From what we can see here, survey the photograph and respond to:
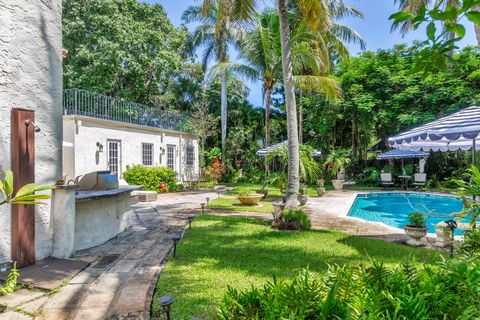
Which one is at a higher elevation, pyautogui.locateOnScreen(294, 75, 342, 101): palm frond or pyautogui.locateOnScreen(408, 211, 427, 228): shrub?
pyautogui.locateOnScreen(294, 75, 342, 101): palm frond

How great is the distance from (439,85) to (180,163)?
16.4 meters

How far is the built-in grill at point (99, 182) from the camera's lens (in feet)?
23.9

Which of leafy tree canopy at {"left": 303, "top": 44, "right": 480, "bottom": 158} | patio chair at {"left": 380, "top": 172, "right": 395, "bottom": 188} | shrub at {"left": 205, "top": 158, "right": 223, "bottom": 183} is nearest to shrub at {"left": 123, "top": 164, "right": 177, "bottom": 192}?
shrub at {"left": 205, "top": 158, "right": 223, "bottom": 183}

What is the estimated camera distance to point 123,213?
25.1ft

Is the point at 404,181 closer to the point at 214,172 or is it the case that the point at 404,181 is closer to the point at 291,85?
the point at 214,172

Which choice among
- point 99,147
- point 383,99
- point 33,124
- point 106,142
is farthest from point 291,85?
point 383,99

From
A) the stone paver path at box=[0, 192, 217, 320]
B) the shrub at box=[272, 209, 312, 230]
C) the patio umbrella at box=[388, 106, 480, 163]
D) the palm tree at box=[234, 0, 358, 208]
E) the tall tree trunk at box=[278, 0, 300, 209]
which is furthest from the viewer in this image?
the tall tree trunk at box=[278, 0, 300, 209]

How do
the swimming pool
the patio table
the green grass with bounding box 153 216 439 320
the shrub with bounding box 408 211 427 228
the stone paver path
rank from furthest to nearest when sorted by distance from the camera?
the patio table → the swimming pool → the shrub with bounding box 408 211 427 228 → the green grass with bounding box 153 216 439 320 → the stone paver path

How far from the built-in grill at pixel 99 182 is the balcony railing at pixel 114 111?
281 inches

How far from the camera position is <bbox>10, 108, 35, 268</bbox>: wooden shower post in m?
4.62

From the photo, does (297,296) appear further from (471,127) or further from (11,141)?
(471,127)

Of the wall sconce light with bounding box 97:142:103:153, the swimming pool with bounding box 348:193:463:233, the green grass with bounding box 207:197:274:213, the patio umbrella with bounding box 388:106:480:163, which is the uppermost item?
the wall sconce light with bounding box 97:142:103:153

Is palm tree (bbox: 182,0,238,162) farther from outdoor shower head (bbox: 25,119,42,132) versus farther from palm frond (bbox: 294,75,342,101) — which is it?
outdoor shower head (bbox: 25,119,42,132)

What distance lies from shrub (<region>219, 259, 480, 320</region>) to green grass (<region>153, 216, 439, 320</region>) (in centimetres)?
101
